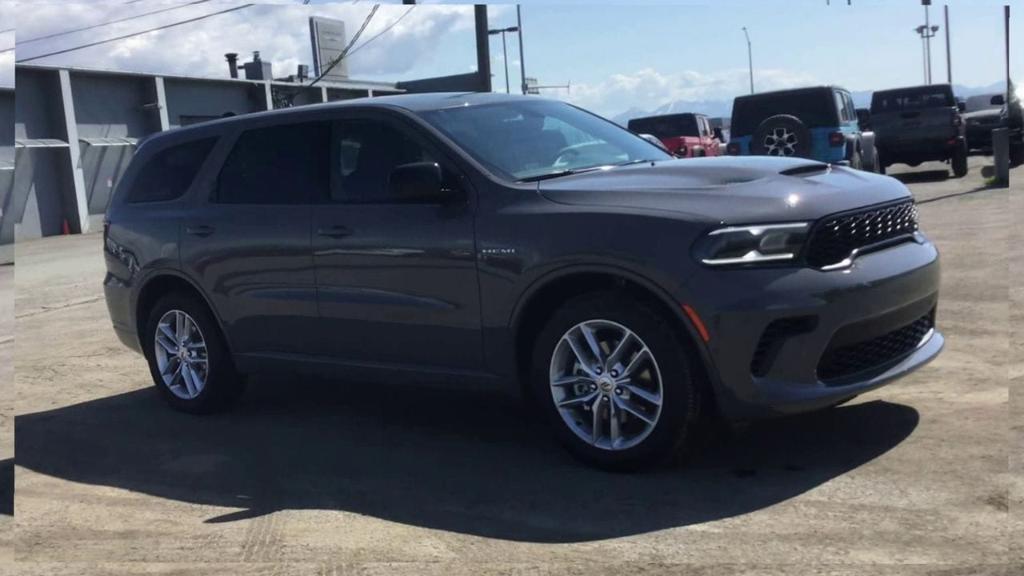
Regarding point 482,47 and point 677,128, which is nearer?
point 482,47

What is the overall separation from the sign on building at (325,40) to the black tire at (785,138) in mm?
5776

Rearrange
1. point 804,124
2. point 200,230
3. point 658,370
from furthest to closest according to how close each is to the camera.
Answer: point 804,124 < point 200,230 < point 658,370

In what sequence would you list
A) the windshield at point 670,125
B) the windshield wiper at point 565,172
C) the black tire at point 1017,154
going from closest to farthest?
the windshield wiper at point 565,172 → the black tire at point 1017,154 → the windshield at point 670,125

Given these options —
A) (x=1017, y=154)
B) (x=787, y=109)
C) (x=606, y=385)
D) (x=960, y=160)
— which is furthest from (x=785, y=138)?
(x=606, y=385)

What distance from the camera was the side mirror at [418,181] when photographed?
5184mm

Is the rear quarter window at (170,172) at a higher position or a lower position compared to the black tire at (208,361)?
higher

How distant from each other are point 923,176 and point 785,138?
7916 millimetres

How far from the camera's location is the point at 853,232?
476 cm

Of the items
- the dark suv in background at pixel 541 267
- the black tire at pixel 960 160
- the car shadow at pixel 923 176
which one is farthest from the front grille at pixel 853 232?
the black tire at pixel 960 160

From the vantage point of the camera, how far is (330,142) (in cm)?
605

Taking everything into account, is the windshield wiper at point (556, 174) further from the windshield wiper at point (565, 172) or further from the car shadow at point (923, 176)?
Result: the car shadow at point (923, 176)

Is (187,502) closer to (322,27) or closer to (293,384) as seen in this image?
(293,384)

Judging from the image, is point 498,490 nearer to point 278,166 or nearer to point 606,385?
point 606,385

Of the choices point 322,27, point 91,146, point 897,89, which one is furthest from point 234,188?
point 91,146
